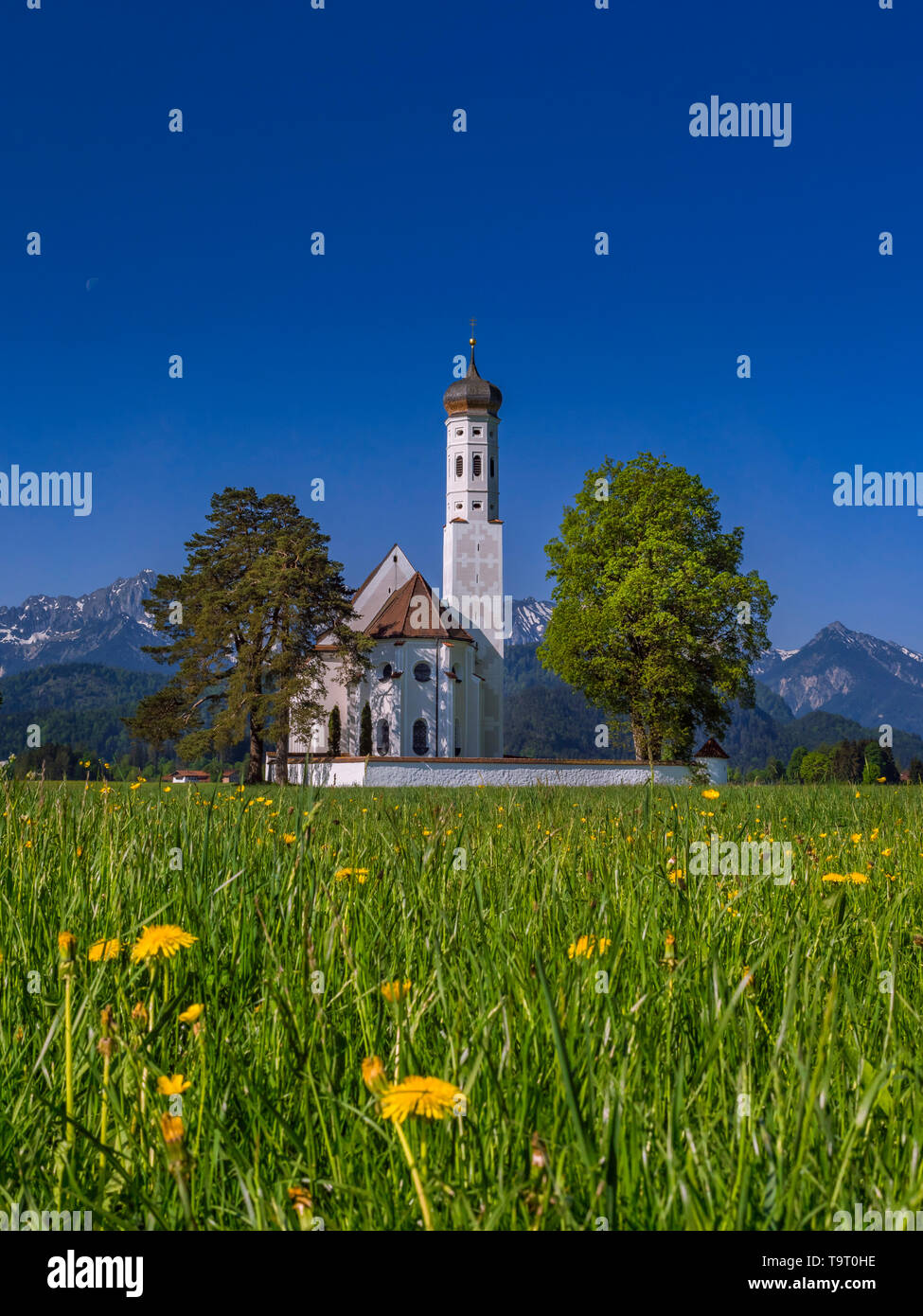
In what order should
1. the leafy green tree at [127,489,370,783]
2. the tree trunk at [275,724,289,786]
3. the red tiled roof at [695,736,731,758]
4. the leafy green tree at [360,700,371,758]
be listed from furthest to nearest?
the leafy green tree at [360,700,371,758] < the red tiled roof at [695,736,731,758] < the leafy green tree at [127,489,370,783] < the tree trunk at [275,724,289,786]

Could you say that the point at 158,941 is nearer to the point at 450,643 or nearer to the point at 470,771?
the point at 470,771

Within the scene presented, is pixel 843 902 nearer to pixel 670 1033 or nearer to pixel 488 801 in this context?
pixel 670 1033

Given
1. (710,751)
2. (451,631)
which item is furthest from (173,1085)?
(451,631)

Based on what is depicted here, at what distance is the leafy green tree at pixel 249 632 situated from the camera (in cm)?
3703

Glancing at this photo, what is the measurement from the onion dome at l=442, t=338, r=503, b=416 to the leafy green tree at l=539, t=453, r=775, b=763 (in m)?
24.2

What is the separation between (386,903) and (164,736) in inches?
1523

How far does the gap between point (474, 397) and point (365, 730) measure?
26.5 meters

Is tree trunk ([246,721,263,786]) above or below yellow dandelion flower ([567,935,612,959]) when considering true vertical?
below

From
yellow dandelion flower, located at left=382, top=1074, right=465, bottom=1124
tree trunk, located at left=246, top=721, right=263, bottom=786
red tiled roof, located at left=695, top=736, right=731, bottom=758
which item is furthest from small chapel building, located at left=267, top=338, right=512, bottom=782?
yellow dandelion flower, located at left=382, top=1074, right=465, bottom=1124

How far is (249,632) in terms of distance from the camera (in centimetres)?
3831

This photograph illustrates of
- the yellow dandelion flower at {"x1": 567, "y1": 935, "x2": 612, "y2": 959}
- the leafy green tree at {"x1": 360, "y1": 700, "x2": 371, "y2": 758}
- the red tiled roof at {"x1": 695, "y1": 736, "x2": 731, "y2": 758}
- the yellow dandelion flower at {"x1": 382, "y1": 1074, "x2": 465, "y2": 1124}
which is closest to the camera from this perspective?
the yellow dandelion flower at {"x1": 382, "y1": 1074, "x2": 465, "y2": 1124}

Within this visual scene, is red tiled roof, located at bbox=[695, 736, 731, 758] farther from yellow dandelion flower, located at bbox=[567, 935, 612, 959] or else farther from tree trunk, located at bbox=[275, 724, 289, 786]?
yellow dandelion flower, located at bbox=[567, 935, 612, 959]

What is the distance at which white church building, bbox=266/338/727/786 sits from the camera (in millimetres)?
51062
